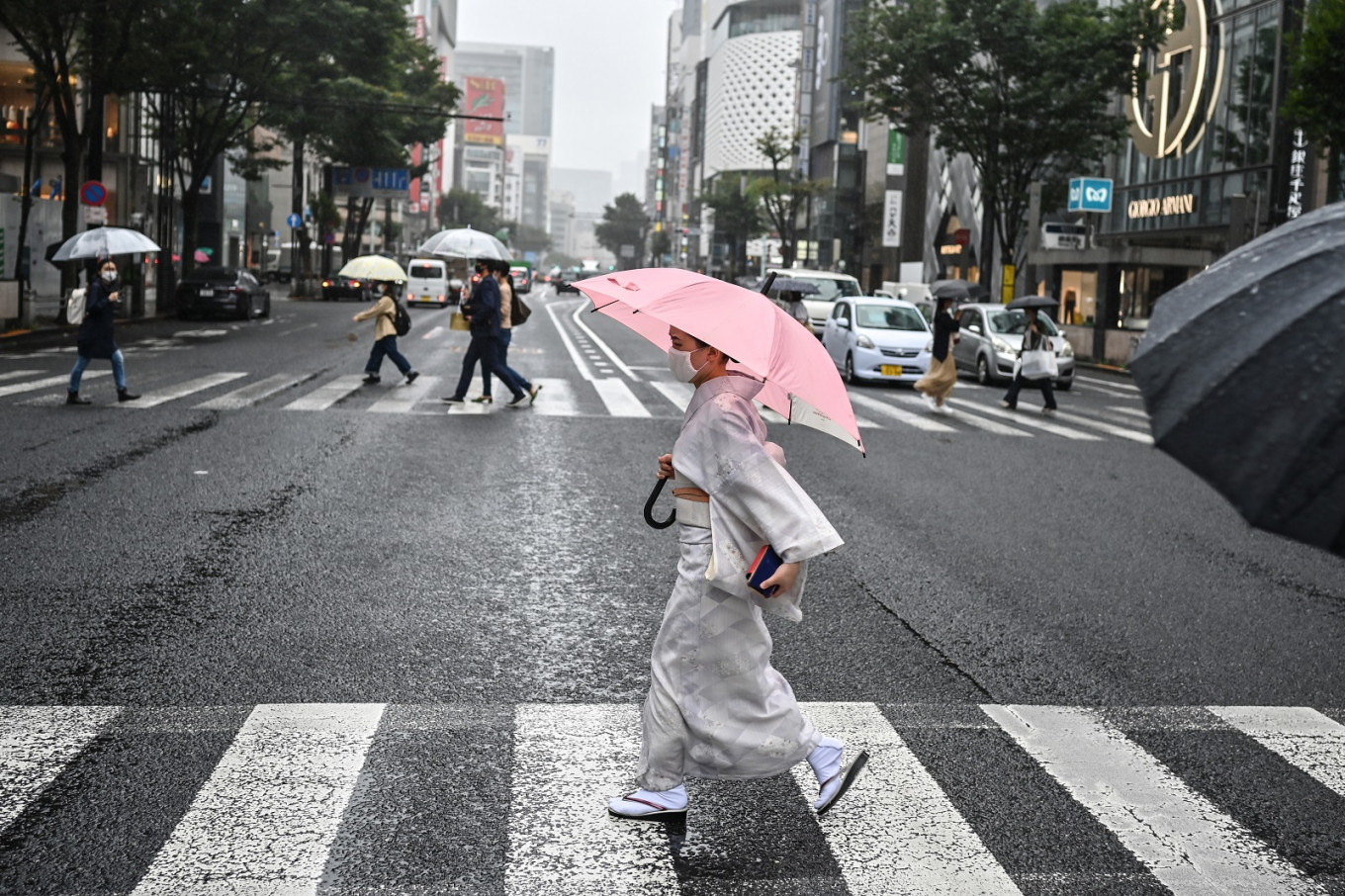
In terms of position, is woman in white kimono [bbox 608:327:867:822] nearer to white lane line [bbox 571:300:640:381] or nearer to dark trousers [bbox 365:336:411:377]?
dark trousers [bbox 365:336:411:377]

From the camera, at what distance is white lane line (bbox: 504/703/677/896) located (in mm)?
3715

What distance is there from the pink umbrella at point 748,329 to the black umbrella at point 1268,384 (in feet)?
4.80

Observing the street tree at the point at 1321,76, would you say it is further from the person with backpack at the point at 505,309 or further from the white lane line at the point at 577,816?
the white lane line at the point at 577,816

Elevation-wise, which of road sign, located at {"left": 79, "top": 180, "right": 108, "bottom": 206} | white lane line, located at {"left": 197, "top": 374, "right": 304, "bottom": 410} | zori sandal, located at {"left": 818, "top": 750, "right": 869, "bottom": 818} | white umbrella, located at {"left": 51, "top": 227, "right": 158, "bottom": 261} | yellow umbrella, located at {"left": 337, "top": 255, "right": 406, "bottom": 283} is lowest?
white lane line, located at {"left": 197, "top": 374, "right": 304, "bottom": 410}

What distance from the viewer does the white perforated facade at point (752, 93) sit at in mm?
162000

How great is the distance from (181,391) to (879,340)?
11.6 metres

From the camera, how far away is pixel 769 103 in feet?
534

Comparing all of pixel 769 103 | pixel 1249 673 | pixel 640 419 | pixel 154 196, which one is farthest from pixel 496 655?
pixel 769 103

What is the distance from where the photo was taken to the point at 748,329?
390 cm

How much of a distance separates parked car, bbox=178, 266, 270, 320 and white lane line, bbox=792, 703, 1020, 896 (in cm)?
3559

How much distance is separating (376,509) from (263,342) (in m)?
20.7

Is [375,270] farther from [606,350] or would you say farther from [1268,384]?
[1268,384]

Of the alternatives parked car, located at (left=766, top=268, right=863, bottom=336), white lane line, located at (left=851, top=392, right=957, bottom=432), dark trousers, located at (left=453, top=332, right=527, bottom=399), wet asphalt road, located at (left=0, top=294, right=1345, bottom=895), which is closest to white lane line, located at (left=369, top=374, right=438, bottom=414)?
dark trousers, located at (left=453, top=332, right=527, bottom=399)

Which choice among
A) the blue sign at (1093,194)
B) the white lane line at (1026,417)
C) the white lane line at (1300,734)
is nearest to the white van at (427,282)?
the blue sign at (1093,194)
